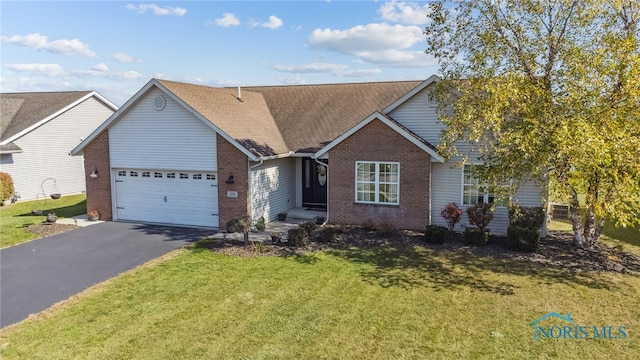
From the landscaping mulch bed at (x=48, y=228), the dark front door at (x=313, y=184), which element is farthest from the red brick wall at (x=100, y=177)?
the dark front door at (x=313, y=184)

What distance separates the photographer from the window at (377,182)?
1612cm

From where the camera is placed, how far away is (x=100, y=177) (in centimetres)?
1847

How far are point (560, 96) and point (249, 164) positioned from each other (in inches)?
406

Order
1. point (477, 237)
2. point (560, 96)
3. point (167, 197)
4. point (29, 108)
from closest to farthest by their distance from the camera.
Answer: point (560, 96)
point (477, 237)
point (167, 197)
point (29, 108)

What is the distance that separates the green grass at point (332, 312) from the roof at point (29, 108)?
17959mm

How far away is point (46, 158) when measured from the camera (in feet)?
83.5

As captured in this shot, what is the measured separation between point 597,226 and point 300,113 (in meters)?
13.2

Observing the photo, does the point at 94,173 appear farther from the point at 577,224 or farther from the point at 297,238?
the point at 577,224

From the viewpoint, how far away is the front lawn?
7621 mm

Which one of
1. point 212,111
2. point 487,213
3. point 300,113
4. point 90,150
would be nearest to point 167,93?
point 212,111

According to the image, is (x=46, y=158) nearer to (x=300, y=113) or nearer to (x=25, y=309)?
(x=300, y=113)

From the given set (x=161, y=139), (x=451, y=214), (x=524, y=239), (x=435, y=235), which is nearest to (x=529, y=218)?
(x=524, y=239)

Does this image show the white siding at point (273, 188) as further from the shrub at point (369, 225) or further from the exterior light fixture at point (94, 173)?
the exterior light fixture at point (94, 173)

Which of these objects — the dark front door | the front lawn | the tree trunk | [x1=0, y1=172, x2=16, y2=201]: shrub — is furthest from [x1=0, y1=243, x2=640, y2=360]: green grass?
[x1=0, y1=172, x2=16, y2=201]: shrub
